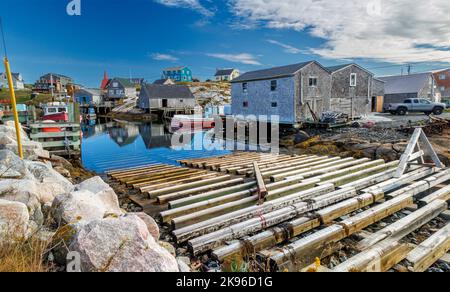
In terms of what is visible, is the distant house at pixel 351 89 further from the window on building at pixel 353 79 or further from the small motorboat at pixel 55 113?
the small motorboat at pixel 55 113

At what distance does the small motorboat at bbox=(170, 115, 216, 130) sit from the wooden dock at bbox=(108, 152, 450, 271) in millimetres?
30112

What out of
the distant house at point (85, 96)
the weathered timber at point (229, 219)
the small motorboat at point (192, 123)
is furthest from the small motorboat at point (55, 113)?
the distant house at point (85, 96)

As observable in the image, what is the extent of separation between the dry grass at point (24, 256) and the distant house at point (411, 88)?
47.5 meters

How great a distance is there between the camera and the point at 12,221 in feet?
10.7

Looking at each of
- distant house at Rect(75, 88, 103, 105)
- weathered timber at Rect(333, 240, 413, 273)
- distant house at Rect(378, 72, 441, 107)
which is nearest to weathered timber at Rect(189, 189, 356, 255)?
weathered timber at Rect(333, 240, 413, 273)

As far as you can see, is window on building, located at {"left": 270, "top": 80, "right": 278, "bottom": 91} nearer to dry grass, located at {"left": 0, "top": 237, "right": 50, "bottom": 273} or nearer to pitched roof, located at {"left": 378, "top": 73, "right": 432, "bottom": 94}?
pitched roof, located at {"left": 378, "top": 73, "right": 432, "bottom": 94}

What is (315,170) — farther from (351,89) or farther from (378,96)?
(378,96)

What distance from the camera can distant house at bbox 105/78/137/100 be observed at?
8012 cm

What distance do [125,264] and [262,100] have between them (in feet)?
98.6

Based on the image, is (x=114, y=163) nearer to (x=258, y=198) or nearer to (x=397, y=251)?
(x=258, y=198)

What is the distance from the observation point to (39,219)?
3.78m

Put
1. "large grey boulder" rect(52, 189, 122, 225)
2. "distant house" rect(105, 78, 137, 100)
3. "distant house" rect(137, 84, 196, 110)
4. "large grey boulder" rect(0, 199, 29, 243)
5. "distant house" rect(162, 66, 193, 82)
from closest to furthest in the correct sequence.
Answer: "large grey boulder" rect(0, 199, 29, 243)
"large grey boulder" rect(52, 189, 122, 225)
"distant house" rect(137, 84, 196, 110)
"distant house" rect(105, 78, 137, 100)
"distant house" rect(162, 66, 193, 82)

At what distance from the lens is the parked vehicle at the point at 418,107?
30312mm
